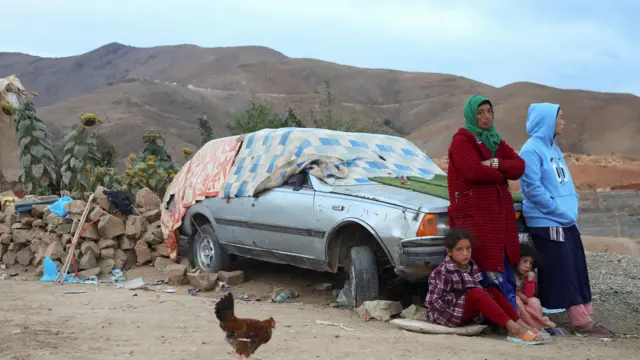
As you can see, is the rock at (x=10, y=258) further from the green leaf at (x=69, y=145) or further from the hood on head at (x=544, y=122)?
the hood on head at (x=544, y=122)

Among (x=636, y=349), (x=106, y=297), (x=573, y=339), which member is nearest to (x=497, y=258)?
(x=573, y=339)

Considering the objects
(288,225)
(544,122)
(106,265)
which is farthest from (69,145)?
(544,122)

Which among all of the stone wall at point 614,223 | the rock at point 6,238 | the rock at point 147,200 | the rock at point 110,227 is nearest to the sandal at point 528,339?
the rock at point 110,227

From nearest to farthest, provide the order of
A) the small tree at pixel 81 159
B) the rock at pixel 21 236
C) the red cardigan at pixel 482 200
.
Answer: the red cardigan at pixel 482 200 < the rock at pixel 21 236 < the small tree at pixel 81 159

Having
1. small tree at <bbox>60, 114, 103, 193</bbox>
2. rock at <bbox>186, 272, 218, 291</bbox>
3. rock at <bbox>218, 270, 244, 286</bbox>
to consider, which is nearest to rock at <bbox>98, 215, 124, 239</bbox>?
rock at <bbox>186, 272, 218, 291</bbox>

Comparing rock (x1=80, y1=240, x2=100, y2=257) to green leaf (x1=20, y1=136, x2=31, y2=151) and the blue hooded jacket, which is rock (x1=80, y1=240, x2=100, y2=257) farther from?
the blue hooded jacket

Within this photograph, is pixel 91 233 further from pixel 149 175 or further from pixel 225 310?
pixel 225 310

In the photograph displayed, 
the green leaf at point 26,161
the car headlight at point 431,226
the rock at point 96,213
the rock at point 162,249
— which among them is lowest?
the rock at point 162,249

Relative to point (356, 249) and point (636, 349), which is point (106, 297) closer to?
point (356, 249)

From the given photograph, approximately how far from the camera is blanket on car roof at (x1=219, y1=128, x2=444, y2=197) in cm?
661

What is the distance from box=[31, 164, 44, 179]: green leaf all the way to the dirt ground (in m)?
7.08

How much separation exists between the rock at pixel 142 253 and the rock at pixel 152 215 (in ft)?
1.87

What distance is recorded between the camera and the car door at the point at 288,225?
628 cm

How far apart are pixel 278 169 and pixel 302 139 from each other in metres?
0.46
